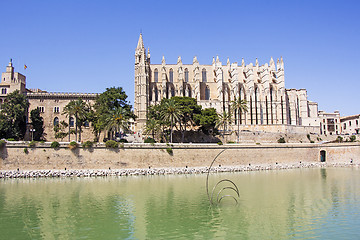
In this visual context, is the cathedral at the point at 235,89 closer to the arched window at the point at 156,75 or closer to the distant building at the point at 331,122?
the arched window at the point at 156,75

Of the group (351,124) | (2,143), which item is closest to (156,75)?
(2,143)

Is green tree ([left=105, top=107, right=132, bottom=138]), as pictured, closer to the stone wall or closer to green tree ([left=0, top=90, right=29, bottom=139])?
the stone wall

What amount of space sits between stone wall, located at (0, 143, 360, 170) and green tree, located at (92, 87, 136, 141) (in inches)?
237

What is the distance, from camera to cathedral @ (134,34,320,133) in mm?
66500

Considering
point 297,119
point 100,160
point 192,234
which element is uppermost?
point 297,119

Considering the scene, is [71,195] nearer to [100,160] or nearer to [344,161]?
[100,160]

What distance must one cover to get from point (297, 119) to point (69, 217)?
63.2 metres

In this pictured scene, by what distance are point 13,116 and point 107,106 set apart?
1363cm

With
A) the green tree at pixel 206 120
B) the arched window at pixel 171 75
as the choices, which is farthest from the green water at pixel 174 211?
the arched window at pixel 171 75

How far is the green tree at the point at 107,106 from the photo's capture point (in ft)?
146

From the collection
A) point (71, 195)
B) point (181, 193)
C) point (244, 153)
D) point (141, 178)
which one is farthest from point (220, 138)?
point (71, 195)

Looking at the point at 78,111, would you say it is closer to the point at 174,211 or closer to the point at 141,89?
the point at 141,89

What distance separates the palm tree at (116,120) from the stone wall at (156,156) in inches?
137

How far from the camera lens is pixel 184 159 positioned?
42219 mm
